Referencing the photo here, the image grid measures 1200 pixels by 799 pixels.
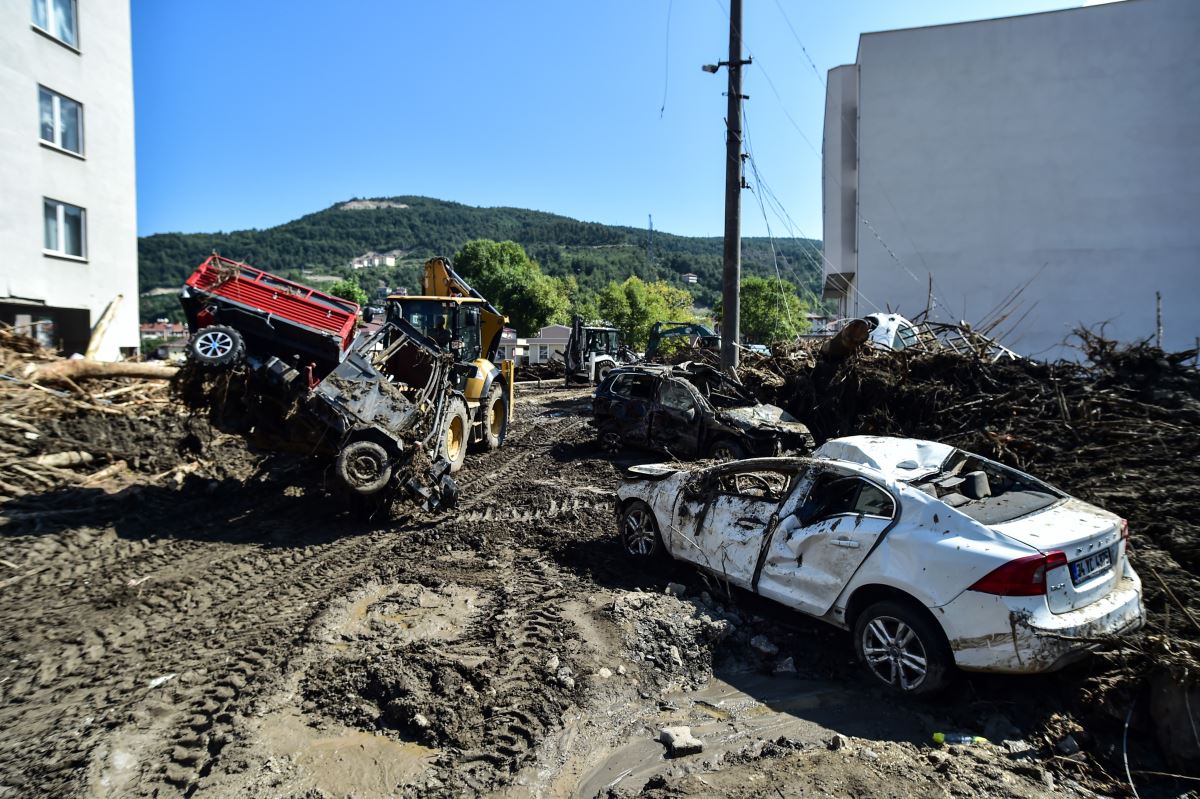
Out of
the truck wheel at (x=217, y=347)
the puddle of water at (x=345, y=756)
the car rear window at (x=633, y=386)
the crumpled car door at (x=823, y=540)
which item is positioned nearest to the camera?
the puddle of water at (x=345, y=756)

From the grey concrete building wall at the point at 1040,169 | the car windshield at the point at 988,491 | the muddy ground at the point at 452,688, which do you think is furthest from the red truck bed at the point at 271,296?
the grey concrete building wall at the point at 1040,169

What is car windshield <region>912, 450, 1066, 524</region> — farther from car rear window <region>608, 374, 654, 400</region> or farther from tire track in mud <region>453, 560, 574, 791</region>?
car rear window <region>608, 374, 654, 400</region>

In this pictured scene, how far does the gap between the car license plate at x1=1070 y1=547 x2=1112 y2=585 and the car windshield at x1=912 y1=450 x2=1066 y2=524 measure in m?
0.43

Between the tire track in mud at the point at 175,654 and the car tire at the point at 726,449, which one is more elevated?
the car tire at the point at 726,449

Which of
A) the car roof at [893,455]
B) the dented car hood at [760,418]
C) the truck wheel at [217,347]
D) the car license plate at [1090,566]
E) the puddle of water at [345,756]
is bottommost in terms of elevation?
the puddle of water at [345,756]

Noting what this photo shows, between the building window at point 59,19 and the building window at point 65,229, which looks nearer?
the building window at point 59,19

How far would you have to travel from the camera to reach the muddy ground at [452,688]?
12.1 ft

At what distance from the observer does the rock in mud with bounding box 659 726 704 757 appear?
13.0 feet

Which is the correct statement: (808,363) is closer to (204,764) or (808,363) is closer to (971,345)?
(971,345)

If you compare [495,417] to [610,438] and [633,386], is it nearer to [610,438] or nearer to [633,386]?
[610,438]

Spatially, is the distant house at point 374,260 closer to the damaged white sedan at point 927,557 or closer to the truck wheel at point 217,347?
the truck wheel at point 217,347

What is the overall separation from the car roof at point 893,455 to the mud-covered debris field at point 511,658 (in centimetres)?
141

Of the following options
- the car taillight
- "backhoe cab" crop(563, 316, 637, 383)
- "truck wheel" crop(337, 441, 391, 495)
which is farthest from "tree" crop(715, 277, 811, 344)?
the car taillight

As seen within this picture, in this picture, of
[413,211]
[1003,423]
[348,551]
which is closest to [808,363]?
[1003,423]
